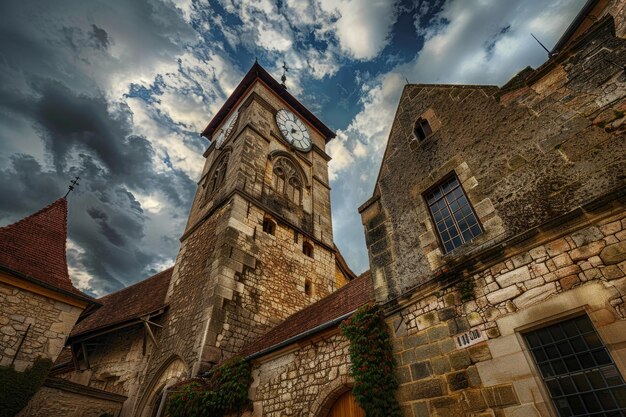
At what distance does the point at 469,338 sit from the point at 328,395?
2605 mm

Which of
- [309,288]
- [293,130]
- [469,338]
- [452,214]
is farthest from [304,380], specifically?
[293,130]

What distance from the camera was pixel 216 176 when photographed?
49.0ft

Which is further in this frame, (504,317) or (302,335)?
(302,335)

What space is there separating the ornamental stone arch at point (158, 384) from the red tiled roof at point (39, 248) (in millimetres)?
3010

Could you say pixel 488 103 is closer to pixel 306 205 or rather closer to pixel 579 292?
pixel 579 292

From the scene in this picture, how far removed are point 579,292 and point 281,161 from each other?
42.0ft

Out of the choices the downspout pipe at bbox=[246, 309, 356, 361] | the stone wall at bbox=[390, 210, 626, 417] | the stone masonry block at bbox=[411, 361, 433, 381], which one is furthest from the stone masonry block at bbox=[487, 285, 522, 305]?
the downspout pipe at bbox=[246, 309, 356, 361]

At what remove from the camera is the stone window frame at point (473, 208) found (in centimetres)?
453

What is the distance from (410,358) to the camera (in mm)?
4582

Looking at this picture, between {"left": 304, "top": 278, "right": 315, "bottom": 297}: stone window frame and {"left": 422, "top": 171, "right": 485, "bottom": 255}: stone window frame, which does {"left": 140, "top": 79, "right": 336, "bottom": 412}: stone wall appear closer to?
{"left": 304, "top": 278, "right": 315, "bottom": 297}: stone window frame

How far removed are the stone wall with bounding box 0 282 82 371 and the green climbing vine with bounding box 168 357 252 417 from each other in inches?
137

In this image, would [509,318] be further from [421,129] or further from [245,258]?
[245,258]

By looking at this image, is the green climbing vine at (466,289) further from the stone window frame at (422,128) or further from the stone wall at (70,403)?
the stone wall at (70,403)

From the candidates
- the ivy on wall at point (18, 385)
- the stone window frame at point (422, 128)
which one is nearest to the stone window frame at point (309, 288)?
the stone window frame at point (422, 128)
